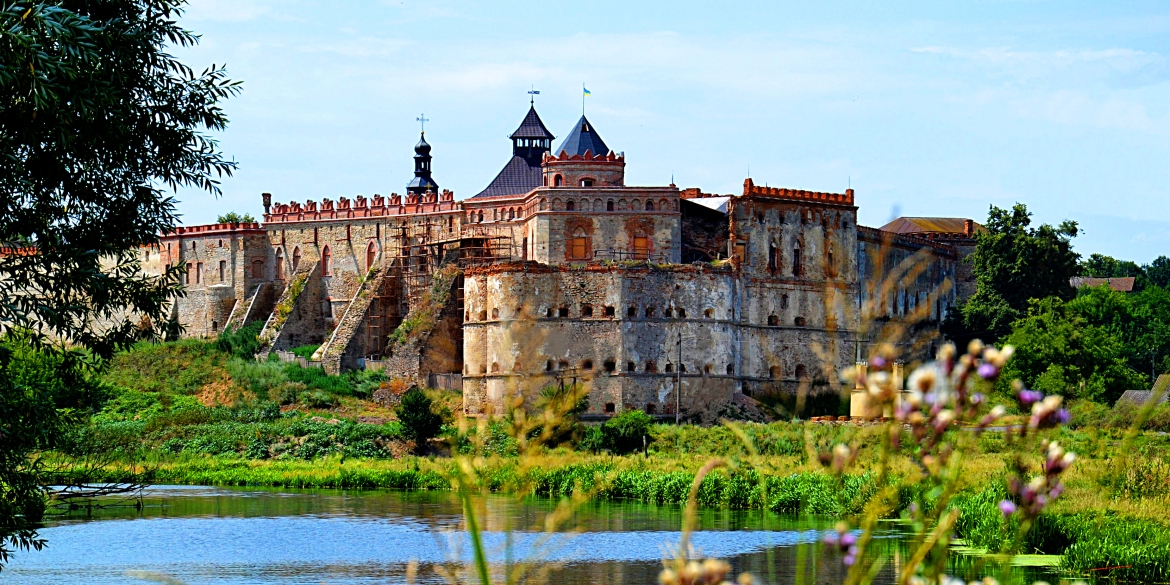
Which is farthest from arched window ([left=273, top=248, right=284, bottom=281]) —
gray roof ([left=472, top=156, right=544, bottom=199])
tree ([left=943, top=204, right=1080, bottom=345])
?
tree ([left=943, top=204, right=1080, bottom=345])

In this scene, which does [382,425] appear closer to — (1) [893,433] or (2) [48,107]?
(2) [48,107]

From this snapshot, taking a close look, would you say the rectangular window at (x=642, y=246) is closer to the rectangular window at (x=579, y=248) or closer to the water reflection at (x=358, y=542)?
the rectangular window at (x=579, y=248)

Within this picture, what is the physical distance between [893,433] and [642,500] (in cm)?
3595

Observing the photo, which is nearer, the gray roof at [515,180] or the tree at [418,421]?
the tree at [418,421]

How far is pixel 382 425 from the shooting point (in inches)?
2128

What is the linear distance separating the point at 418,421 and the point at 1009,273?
3007cm

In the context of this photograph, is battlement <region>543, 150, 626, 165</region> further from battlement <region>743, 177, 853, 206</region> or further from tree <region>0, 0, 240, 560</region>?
tree <region>0, 0, 240, 560</region>

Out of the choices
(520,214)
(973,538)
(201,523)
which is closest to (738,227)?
(520,214)

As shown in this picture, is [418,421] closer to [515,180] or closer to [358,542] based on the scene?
[358,542]

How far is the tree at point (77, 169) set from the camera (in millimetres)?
14219

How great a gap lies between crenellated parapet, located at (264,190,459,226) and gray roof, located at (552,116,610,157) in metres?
6.25

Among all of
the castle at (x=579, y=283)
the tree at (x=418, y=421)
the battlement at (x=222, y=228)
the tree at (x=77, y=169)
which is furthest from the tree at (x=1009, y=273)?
the tree at (x=77, y=169)

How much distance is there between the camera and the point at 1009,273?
225ft

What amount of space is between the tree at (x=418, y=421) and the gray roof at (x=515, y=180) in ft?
59.2
